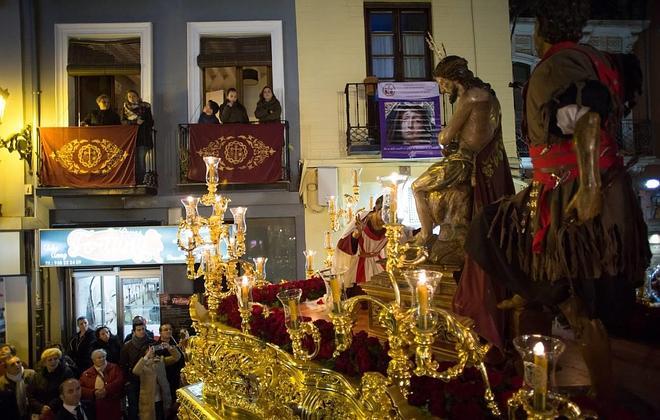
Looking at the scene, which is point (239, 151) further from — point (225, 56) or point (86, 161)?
point (86, 161)

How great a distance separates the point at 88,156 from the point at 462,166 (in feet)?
25.4

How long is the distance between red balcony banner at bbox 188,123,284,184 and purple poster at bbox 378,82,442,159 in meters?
1.91

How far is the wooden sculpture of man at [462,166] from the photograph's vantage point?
3.24m

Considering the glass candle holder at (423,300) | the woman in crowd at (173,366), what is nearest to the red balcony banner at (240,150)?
the woman in crowd at (173,366)

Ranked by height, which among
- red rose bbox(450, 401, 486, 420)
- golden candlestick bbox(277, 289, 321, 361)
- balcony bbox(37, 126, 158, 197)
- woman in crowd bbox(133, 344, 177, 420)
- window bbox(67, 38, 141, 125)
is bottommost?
woman in crowd bbox(133, 344, 177, 420)

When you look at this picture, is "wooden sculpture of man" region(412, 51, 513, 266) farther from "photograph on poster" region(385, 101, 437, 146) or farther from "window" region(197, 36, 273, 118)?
"window" region(197, 36, 273, 118)

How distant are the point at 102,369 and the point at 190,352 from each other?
6.97ft

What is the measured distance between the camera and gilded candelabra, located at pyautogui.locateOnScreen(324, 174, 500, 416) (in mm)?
1802

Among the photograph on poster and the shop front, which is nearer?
the photograph on poster

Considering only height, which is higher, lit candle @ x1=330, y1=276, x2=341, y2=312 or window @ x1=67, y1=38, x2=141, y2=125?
window @ x1=67, y1=38, x2=141, y2=125

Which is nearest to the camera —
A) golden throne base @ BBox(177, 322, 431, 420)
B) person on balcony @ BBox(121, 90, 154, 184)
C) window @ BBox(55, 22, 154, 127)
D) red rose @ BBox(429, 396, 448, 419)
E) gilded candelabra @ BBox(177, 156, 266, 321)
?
red rose @ BBox(429, 396, 448, 419)

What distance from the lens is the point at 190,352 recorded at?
425 centimetres

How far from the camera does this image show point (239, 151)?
30.3 ft

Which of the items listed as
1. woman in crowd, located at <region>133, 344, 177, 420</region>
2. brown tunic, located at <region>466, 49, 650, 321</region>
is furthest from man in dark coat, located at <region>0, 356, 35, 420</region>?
brown tunic, located at <region>466, 49, 650, 321</region>
